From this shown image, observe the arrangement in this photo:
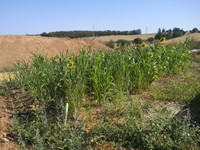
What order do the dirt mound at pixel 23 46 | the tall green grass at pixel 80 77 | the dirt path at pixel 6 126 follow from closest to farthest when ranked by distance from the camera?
the dirt path at pixel 6 126, the tall green grass at pixel 80 77, the dirt mound at pixel 23 46

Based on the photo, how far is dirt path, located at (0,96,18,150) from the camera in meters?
2.25

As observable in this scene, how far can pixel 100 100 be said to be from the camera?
3418 millimetres

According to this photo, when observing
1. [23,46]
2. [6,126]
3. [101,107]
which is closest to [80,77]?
[101,107]

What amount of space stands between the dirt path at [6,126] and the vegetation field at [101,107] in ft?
0.31

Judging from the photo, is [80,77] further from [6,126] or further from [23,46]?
[23,46]

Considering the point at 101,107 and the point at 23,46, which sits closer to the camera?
the point at 101,107

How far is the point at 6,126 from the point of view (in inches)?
105

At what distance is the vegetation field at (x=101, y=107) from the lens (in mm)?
2279

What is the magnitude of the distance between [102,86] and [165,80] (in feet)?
8.09

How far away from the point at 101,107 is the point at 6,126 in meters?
1.53

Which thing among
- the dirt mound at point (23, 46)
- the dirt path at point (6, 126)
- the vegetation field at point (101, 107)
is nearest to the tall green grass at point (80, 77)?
the vegetation field at point (101, 107)

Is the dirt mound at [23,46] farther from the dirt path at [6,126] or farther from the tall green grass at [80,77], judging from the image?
the dirt path at [6,126]

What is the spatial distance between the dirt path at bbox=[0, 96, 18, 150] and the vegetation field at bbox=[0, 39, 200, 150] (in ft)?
0.31

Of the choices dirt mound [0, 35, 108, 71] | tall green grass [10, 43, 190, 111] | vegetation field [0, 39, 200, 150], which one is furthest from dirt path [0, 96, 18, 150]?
dirt mound [0, 35, 108, 71]
